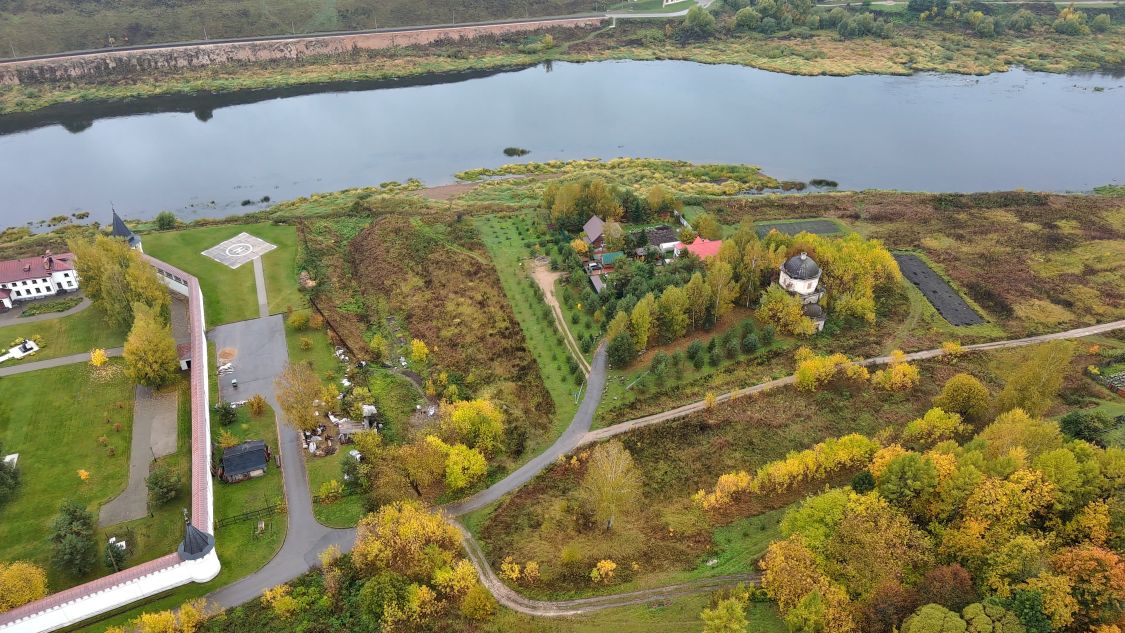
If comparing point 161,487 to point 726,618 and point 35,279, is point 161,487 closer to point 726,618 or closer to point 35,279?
point 35,279

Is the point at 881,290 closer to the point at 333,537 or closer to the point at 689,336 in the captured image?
the point at 689,336

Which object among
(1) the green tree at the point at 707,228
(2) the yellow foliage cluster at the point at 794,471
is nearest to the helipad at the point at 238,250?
(1) the green tree at the point at 707,228

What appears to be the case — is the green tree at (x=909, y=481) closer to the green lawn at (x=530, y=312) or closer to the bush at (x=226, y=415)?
the green lawn at (x=530, y=312)

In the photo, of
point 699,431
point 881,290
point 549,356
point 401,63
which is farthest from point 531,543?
point 401,63

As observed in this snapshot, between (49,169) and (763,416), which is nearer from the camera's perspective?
(763,416)

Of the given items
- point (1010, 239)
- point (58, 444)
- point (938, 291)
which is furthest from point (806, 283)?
point (58, 444)

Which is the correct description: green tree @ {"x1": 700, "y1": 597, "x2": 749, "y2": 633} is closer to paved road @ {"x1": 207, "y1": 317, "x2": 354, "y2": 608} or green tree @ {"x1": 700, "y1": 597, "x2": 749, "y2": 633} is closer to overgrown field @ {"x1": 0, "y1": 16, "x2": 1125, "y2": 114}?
paved road @ {"x1": 207, "y1": 317, "x2": 354, "y2": 608}
